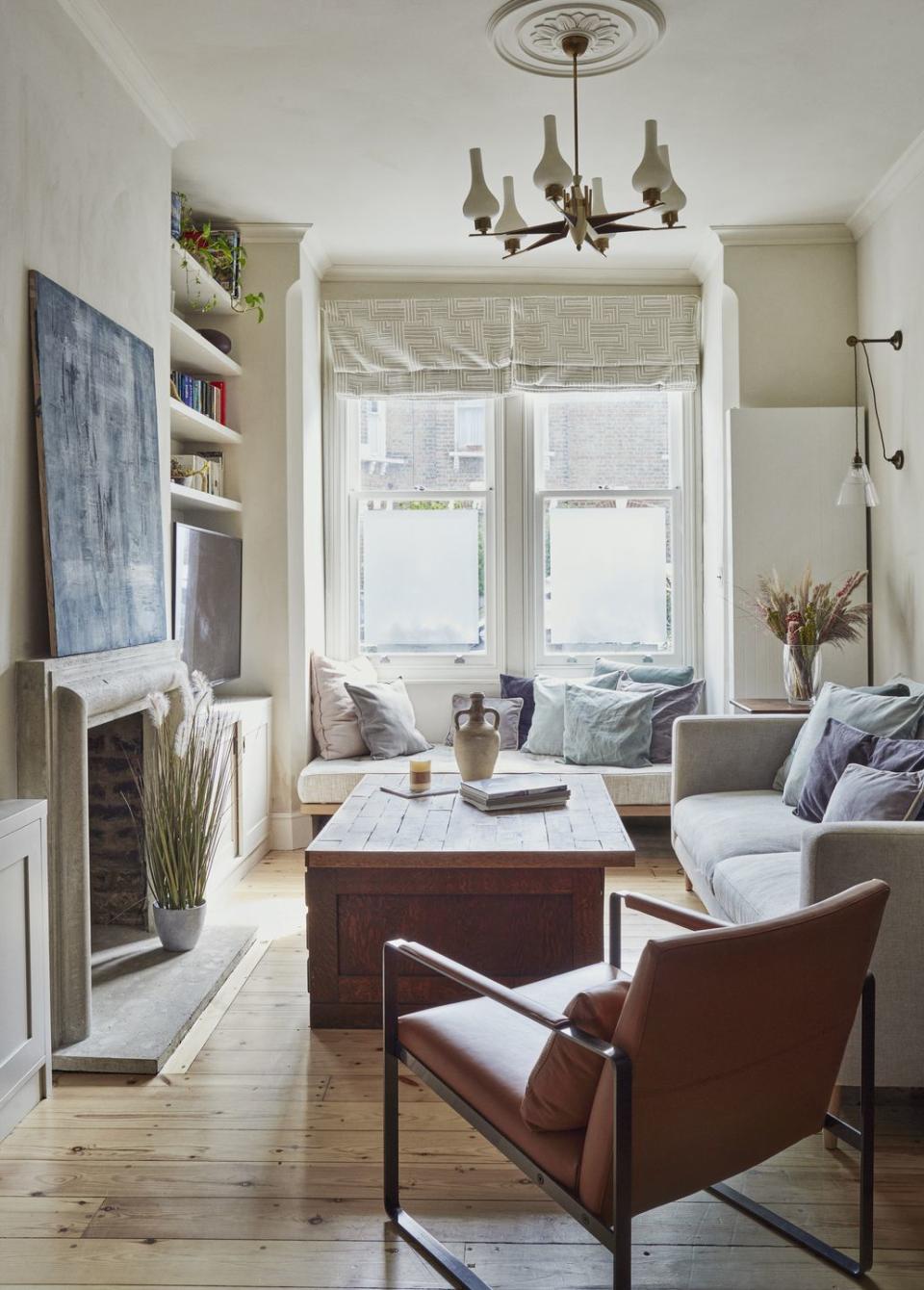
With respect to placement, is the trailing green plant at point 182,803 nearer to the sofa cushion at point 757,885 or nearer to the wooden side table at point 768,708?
the sofa cushion at point 757,885

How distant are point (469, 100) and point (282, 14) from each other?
0.77 m

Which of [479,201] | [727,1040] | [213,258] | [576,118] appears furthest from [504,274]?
[727,1040]

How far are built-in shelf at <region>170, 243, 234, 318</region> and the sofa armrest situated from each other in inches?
106

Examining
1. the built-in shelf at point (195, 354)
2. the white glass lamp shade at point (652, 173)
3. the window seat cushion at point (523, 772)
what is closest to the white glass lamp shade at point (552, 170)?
the white glass lamp shade at point (652, 173)

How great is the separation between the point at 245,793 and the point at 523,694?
159 centimetres

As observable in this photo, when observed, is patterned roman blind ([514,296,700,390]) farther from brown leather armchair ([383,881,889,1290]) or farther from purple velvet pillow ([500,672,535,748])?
brown leather armchair ([383,881,889,1290])

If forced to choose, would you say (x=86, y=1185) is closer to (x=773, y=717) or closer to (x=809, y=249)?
(x=773, y=717)

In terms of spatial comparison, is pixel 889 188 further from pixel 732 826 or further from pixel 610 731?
pixel 732 826

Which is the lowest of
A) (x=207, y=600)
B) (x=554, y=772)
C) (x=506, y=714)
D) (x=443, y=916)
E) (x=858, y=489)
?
(x=443, y=916)

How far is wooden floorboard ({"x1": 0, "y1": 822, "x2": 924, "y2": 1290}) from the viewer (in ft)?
6.12

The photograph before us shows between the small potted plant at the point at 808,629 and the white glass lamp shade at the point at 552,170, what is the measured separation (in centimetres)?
219

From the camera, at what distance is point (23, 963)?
244cm

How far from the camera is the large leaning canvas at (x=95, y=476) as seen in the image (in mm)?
2742

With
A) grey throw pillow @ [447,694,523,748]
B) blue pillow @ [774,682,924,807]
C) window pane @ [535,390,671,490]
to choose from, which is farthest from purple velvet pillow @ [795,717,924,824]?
window pane @ [535,390,671,490]
